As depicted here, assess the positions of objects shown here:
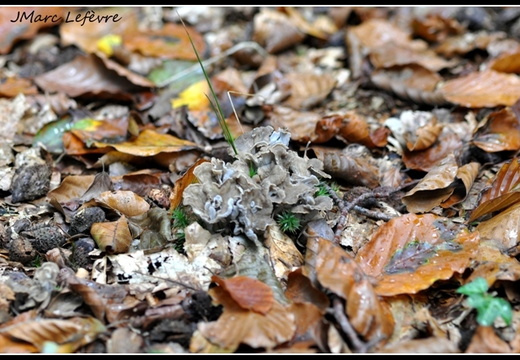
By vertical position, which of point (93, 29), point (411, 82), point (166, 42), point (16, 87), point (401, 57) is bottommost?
point (411, 82)

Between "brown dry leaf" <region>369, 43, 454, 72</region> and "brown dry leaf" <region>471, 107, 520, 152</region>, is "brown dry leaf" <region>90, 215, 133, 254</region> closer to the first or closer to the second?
"brown dry leaf" <region>471, 107, 520, 152</region>

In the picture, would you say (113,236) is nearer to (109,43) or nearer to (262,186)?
(262,186)

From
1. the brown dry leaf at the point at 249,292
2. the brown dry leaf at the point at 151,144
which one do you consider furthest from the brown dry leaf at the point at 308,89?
the brown dry leaf at the point at 249,292

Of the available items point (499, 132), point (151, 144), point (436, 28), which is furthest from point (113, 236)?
point (436, 28)

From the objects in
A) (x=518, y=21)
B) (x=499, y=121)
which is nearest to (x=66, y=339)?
(x=499, y=121)

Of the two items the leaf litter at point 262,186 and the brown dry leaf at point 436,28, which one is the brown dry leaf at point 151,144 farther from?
the brown dry leaf at point 436,28

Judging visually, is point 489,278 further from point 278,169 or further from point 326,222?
point 278,169
